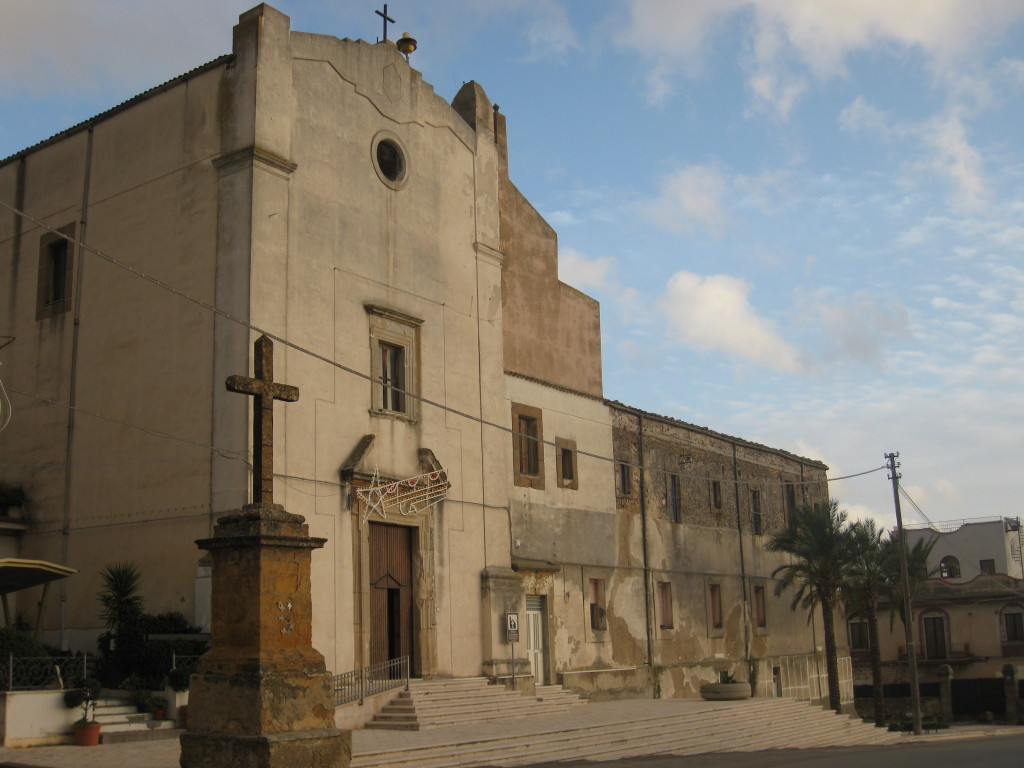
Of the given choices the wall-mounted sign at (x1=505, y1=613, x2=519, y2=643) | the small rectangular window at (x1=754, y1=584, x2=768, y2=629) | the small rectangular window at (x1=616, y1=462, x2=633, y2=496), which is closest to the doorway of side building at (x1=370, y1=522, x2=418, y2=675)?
the wall-mounted sign at (x1=505, y1=613, x2=519, y2=643)

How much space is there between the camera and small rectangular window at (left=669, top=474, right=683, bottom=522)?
3541 cm

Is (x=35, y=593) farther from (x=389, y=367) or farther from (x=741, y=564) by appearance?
(x=741, y=564)

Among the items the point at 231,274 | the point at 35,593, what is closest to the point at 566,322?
the point at 231,274

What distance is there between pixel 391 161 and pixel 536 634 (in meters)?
12.2

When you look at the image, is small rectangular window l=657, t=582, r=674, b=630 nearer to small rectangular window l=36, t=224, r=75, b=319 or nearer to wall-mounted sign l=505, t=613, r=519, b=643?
wall-mounted sign l=505, t=613, r=519, b=643

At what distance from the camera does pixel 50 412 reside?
24.0 m

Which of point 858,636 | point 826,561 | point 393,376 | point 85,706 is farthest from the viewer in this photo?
point 858,636

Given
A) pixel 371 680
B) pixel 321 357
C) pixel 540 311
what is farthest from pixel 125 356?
pixel 540 311

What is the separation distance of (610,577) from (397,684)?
10858 millimetres

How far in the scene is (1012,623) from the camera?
53.8 metres

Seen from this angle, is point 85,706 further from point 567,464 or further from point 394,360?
point 567,464

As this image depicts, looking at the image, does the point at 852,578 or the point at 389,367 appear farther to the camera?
the point at 852,578

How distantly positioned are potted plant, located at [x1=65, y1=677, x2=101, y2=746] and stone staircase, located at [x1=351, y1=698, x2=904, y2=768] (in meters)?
3.91

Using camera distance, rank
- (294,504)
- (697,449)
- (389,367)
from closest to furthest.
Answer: (294,504) < (389,367) < (697,449)
